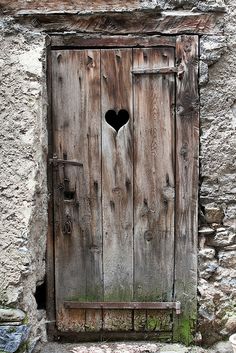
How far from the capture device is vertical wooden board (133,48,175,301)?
143 inches

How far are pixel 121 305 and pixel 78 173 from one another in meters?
0.86

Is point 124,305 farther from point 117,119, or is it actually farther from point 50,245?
point 117,119

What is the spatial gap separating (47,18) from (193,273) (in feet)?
5.77

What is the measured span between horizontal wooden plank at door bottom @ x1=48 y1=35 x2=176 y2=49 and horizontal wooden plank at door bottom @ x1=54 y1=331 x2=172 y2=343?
1.77 meters

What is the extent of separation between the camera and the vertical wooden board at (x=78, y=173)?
3635 mm

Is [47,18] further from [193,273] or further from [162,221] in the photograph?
[193,273]

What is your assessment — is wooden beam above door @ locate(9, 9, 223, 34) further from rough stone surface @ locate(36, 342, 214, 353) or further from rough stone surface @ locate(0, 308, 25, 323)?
rough stone surface @ locate(36, 342, 214, 353)

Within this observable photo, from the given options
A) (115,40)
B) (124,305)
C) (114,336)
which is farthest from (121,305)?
(115,40)

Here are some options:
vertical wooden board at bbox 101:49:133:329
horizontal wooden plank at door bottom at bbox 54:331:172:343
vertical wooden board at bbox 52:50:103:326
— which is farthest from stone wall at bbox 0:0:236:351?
vertical wooden board at bbox 101:49:133:329

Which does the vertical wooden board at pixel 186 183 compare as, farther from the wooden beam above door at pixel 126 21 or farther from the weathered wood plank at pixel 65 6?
the weathered wood plank at pixel 65 6

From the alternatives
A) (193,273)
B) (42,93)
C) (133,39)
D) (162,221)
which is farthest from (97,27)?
(193,273)

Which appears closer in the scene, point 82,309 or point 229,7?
point 229,7

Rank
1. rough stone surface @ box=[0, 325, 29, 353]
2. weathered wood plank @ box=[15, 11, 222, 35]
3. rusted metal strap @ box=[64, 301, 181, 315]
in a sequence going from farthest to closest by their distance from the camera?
rusted metal strap @ box=[64, 301, 181, 315] → weathered wood plank @ box=[15, 11, 222, 35] → rough stone surface @ box=[0, 325, 29, 353]

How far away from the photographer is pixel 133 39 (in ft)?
11.8
